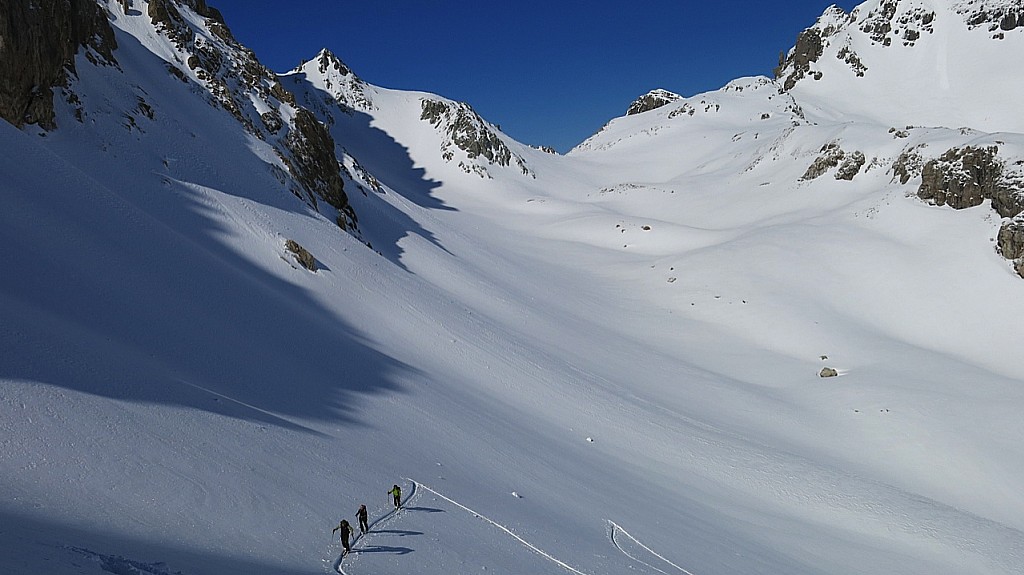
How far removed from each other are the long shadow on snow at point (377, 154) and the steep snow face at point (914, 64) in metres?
71.9

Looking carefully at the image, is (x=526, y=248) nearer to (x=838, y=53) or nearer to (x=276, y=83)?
(x=276, y=83)

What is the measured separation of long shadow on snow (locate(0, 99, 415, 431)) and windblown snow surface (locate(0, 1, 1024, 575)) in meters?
0.10

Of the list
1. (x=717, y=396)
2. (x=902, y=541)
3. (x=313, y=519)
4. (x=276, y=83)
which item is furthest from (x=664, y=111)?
(x=313, y=519)

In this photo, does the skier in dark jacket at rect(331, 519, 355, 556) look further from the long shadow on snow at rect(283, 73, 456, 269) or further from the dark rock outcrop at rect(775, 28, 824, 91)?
the dark rock outcrop at rect(775, 28, 824, 91)

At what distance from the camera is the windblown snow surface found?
10.4 m

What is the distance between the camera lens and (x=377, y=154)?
85562 millimetres

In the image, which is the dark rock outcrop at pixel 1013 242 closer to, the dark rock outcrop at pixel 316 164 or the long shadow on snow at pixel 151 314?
the long shadow on snow at pixel 151 314

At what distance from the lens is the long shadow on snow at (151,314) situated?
1240 centimetres

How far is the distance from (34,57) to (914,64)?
440 ft

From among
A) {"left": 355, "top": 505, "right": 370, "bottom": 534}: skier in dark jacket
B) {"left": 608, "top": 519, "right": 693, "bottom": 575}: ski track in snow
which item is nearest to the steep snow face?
{"left": 608, "top": 519, "right": 693, "bottom": 575}: ski track in snow

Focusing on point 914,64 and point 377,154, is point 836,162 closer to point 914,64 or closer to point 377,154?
point 377,154

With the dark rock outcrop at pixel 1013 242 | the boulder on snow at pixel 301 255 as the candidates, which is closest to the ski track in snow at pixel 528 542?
the boulder on snow at pixel 301 255

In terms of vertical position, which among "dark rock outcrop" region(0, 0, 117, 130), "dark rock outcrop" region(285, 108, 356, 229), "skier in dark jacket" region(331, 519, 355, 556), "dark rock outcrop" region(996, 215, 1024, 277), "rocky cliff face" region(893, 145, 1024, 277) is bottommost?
"skier in dark jacket" region(331, 519, 355, 556)

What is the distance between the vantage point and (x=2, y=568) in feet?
20.0
